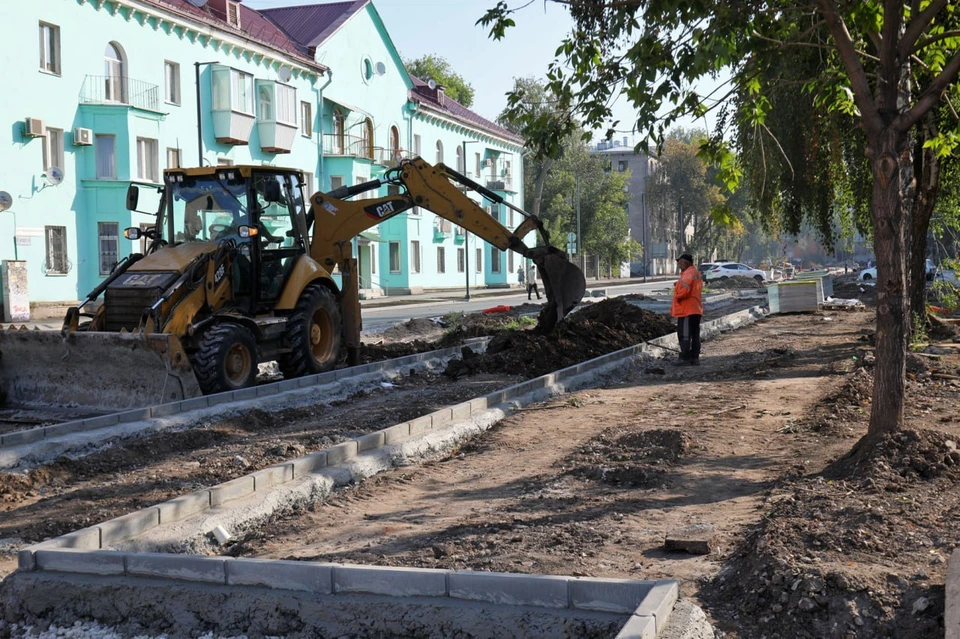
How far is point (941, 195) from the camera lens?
62.6 ft

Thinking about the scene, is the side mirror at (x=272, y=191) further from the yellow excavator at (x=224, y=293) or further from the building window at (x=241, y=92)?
the building window at (x=241, y=92)

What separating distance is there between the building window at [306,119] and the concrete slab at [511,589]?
39070 mm

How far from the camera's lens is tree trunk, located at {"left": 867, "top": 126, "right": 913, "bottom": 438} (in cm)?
767

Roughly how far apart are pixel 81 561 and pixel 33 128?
25601 mm

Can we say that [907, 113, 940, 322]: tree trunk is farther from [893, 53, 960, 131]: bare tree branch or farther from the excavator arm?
[893, 53, 960, 131]: bare tree branch

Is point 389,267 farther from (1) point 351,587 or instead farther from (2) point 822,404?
(1) point 351,587

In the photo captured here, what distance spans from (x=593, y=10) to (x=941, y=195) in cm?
1295

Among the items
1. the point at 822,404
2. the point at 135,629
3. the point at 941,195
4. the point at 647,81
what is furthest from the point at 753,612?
the point at 941,195

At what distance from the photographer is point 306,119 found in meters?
42.7

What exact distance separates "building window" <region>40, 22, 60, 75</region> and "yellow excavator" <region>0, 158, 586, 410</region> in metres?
18.3

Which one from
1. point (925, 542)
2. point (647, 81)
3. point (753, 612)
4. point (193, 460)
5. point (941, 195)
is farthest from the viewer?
point (941, 195)

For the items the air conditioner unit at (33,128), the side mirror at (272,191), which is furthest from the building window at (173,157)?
the side mirror at (272,191)

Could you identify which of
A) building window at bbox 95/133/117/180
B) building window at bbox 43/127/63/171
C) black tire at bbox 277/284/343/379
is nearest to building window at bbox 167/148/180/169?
building window at bbox 95/133/117/180

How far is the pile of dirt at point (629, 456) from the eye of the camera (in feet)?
24.9
